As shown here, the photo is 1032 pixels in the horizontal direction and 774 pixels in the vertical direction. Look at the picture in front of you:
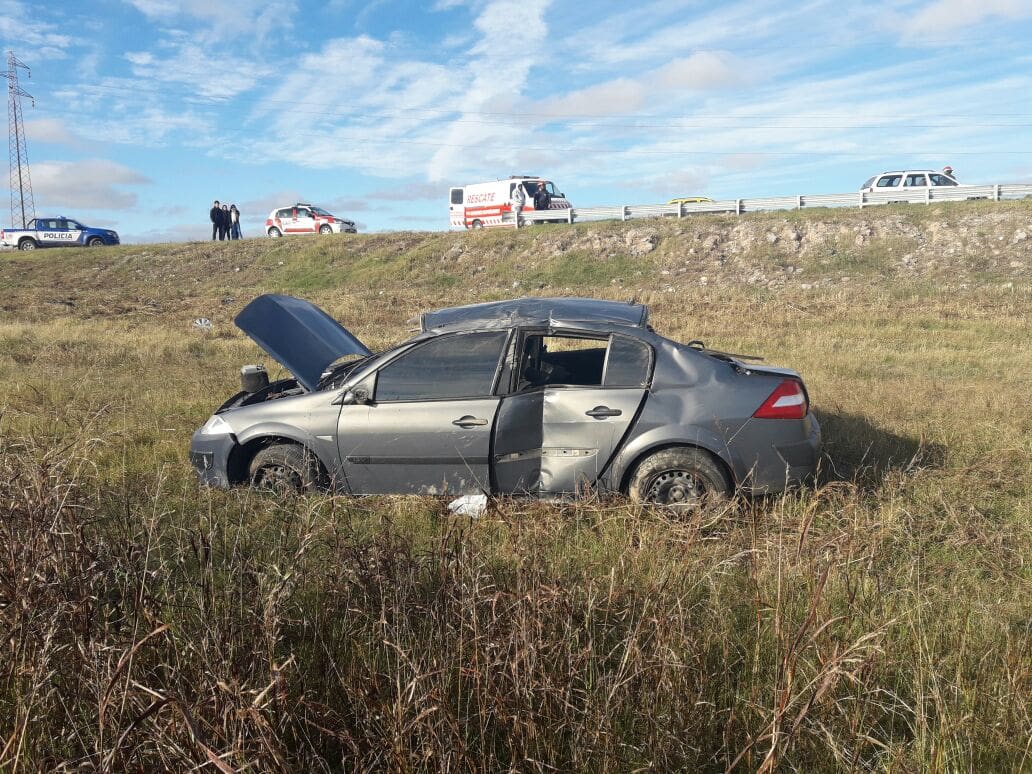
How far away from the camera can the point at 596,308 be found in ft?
18.9

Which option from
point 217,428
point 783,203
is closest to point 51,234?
point 783,203

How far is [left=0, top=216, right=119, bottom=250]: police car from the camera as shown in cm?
3850

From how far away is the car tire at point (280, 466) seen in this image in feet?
17.6

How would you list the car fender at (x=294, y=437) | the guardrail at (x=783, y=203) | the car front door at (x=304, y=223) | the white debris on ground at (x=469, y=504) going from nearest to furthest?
the white debris on ground at (x=469, y=504) < the car fender at (x=294, y=437) < the guardrail at (x=783, y=203) < the car front door at (x=304, y=223)

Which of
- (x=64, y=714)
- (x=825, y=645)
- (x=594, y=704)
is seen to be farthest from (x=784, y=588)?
(x=64, y=714)

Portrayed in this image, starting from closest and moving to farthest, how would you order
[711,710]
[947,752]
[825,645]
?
[947,752]
[711,710]
[825,645]

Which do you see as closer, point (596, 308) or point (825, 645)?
point (825, 645)

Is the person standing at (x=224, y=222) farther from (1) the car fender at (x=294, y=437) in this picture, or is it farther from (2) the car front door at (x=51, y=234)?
(1) the car fender at (x=294, y=437)

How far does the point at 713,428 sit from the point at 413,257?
96.6ft

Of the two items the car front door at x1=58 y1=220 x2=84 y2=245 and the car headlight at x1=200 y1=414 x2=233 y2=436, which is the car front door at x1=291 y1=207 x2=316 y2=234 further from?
the car headlight at x1=200 y1=414 x2=233 y2=436

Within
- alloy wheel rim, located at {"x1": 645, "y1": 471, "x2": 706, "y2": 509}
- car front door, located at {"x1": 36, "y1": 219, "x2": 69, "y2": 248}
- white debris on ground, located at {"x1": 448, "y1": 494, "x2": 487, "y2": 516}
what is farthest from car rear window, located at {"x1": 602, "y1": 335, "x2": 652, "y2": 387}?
car front door, located at {"x1": 36, "y1": 219, "x2": 69, "y2": 248}

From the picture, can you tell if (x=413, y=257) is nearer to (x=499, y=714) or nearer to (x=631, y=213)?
(x=631, y=213)

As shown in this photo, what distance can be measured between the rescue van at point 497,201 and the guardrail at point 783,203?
1.55 m

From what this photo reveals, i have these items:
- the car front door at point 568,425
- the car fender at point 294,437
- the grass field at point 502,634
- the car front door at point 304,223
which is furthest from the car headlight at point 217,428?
the car front door at point 304,223
